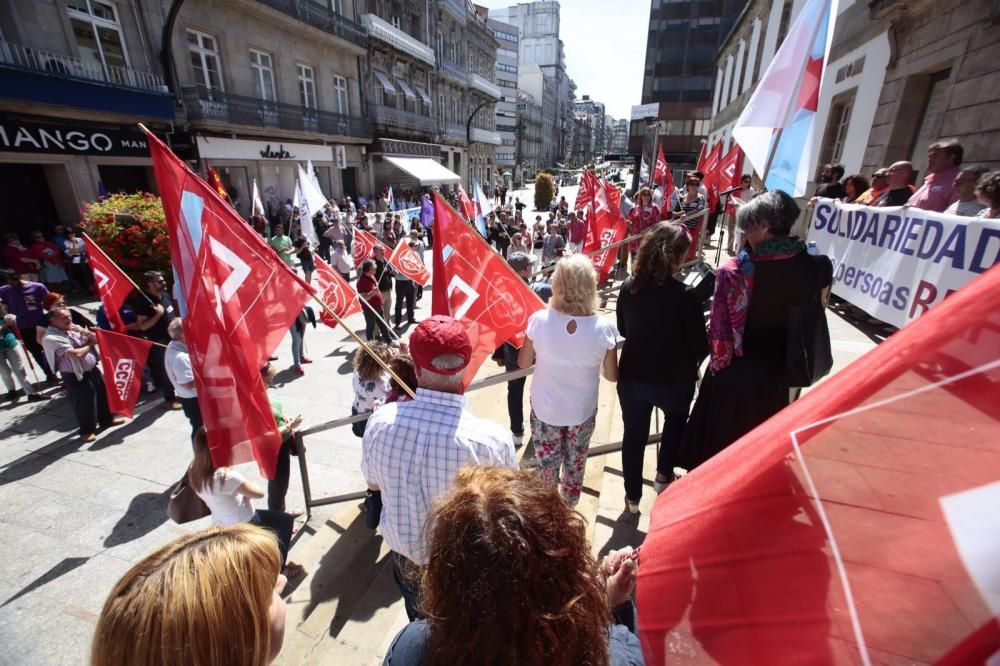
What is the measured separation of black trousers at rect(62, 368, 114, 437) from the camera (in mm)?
5422

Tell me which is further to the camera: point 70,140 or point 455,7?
point 455,7

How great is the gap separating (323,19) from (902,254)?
2751cm

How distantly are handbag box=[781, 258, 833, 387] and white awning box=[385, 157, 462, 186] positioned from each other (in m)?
29.0

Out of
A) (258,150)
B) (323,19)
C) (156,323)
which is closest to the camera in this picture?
(156,323)

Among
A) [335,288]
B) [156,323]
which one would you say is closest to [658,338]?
[335,288]

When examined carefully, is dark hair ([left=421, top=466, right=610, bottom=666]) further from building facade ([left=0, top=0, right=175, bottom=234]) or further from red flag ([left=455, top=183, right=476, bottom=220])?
building facade ([left=0, top=0, right=175, bottom=234])

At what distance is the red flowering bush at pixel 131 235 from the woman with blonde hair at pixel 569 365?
6759 millimetres

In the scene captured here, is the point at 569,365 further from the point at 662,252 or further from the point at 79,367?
the point at 79,367

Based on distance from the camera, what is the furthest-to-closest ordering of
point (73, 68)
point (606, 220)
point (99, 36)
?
point (99, 36), point (73, 68), point (606, 220)

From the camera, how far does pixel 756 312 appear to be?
7.47 feet

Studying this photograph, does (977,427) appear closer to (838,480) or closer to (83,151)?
(838,480)

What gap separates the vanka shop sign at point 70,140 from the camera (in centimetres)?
1192

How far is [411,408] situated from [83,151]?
59.0 ft

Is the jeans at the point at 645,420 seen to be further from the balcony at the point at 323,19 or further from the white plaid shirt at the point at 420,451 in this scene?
the balcony at the point at 323,19
